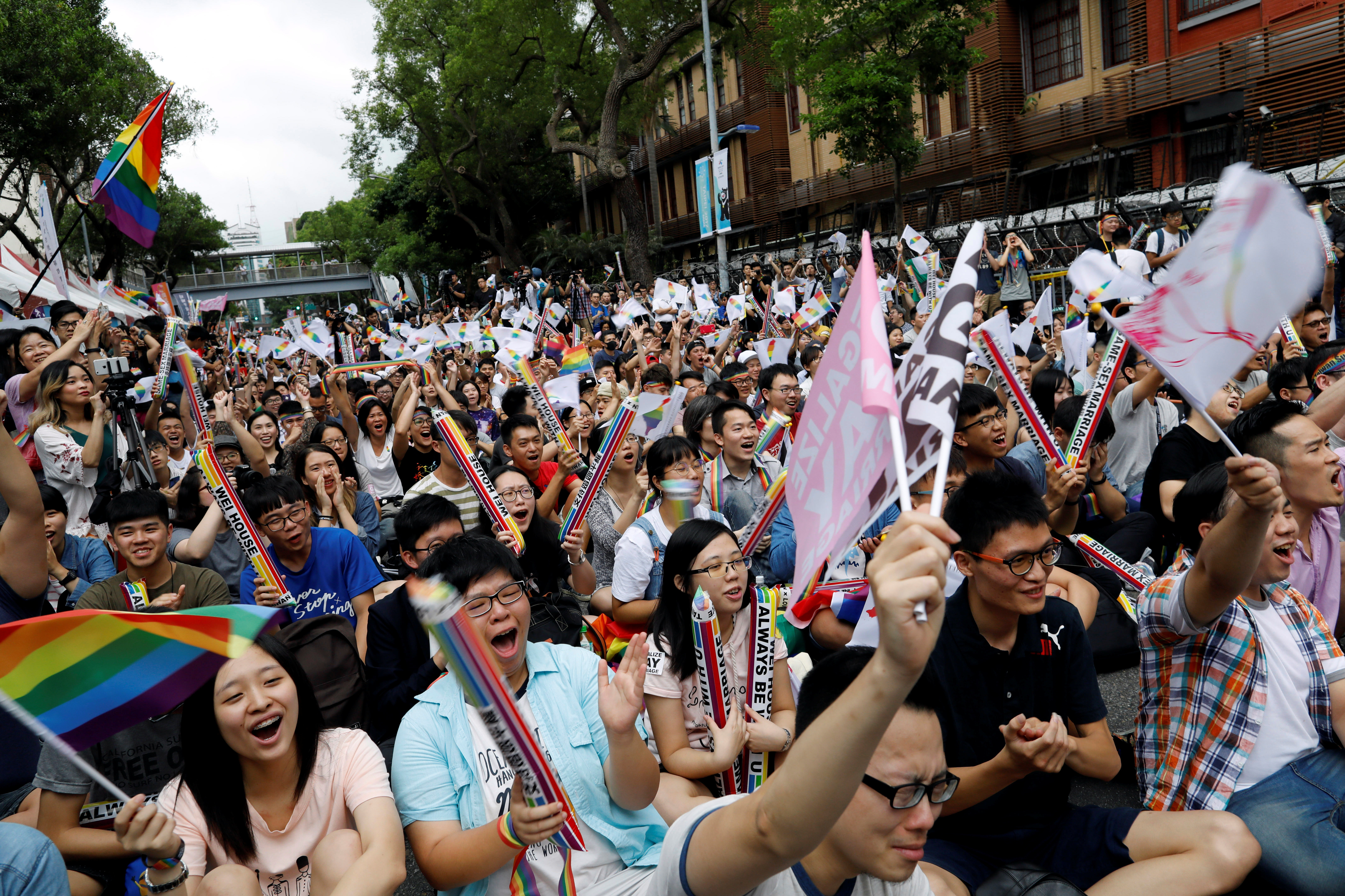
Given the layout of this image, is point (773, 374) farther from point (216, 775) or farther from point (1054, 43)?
point (1054, 43)

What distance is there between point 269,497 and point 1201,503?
368 cm

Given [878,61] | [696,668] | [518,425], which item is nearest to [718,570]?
[696,668]

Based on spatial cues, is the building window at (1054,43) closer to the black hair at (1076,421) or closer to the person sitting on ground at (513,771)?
the black hair at (1076,421)

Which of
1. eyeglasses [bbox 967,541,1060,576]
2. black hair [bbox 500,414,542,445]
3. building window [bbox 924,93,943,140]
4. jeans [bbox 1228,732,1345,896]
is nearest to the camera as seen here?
jeans [bbox 1228,732,1345,896]

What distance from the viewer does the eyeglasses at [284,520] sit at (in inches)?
167

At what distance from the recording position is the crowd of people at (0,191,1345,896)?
194 centimetres

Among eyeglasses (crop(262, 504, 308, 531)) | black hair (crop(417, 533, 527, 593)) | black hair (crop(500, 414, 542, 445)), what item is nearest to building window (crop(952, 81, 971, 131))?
black hair (crop(500, 414, 542, 445))

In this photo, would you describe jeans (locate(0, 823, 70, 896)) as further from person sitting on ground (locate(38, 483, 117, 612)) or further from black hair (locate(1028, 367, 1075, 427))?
black hair (locate(1028, 367, 1075, 427))

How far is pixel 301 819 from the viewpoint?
8.22 ft

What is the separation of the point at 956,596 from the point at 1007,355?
6.87ft

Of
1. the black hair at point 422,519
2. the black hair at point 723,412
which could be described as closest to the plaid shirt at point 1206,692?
the black hair at point 422,519

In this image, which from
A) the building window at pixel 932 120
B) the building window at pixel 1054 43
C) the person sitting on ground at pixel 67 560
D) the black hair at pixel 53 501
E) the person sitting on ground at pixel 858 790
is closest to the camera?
the person sitting on ground at pixel 858 790

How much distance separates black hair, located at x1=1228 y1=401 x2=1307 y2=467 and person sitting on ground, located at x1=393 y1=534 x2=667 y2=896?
2.37m

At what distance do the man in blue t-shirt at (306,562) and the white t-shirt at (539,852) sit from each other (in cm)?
178
